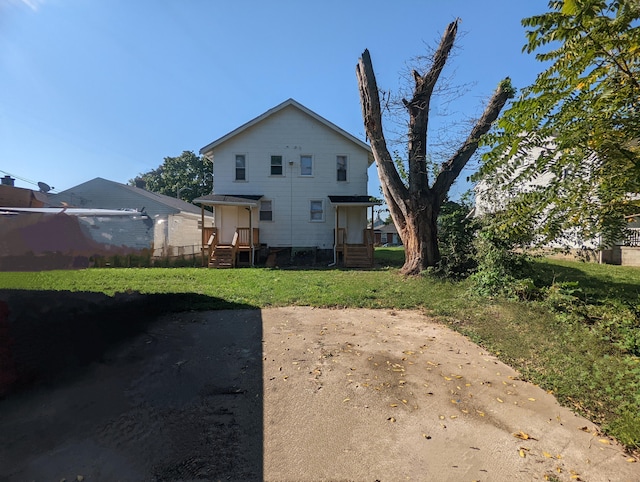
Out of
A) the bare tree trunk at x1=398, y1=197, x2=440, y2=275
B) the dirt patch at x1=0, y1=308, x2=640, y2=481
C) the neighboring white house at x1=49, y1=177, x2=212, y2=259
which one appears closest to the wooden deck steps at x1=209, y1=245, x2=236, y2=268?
the neighboring white house at x1=49, y1=177, x2=212, y2=259

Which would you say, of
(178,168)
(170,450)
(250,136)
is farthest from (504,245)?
(178,168)

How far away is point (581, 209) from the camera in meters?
3.98

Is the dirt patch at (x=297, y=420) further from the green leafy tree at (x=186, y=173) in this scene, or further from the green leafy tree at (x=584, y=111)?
the green leafy tree at (x=186, y=173)

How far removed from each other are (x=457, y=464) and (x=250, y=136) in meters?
17.3

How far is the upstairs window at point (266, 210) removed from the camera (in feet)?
57.3

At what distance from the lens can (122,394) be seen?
3404mm

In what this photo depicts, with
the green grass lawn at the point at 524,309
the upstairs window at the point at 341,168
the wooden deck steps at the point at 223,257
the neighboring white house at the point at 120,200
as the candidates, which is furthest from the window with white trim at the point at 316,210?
the neighboring white house at the point at 120,200

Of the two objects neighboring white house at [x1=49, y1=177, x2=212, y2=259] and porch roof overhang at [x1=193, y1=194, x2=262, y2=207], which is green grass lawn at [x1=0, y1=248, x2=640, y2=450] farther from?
neighboring white house at [x1=49, y1=177, x2=212, y2=259]

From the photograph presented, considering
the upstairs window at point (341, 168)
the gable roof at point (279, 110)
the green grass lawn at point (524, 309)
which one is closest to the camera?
the green grass lawn at point (524, 309)

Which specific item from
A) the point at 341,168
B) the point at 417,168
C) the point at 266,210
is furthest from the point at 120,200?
the point at 417,168

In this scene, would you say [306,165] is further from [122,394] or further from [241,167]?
[122,394]

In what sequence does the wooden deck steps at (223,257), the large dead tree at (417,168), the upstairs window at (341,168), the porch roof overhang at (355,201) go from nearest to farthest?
the large dead tree at (417,168) < the wooden deck steps at (223,257) < the porch roof overhang at (355,201) < the upstairs window at (341,168)

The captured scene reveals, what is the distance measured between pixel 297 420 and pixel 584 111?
3838mm

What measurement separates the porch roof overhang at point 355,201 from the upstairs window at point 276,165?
316 cm
